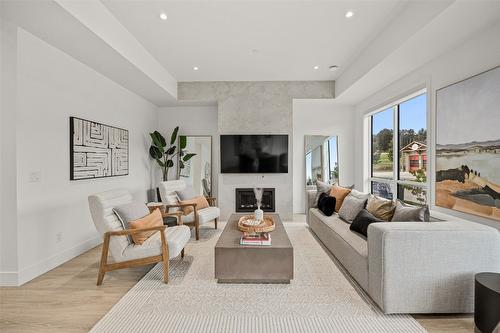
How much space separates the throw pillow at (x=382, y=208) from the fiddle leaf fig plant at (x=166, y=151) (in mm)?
3826

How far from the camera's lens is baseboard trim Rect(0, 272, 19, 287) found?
255 centimetres

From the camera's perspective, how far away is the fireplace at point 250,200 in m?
5.47

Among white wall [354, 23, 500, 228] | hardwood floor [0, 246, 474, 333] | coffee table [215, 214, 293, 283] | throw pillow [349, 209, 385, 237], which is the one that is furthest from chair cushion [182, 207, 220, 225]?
white wall [354, 23, 500, 228]

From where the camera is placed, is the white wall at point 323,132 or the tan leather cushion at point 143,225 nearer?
the tan leather cushion at point 143,225

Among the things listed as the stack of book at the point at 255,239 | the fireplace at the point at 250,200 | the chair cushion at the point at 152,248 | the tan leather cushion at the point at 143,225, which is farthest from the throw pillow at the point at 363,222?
the fireplace at the point at 250,200

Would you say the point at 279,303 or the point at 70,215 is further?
the point at 70,215

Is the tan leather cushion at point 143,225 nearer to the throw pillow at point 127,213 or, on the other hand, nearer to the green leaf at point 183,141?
the throw pillow at point 127,213

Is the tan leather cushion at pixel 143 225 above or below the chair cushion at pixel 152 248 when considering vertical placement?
above

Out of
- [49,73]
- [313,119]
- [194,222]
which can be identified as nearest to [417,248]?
[194,222]

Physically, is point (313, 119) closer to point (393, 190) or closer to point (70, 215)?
point (393, 190)

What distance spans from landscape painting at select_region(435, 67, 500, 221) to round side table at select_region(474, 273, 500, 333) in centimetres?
105

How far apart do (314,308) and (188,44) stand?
359cm

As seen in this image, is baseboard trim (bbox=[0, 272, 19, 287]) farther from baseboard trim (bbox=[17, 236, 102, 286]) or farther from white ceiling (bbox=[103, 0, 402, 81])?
white ceiling (bbox=[103, 0, 402, 81])

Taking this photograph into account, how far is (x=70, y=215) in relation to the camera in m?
3.30
